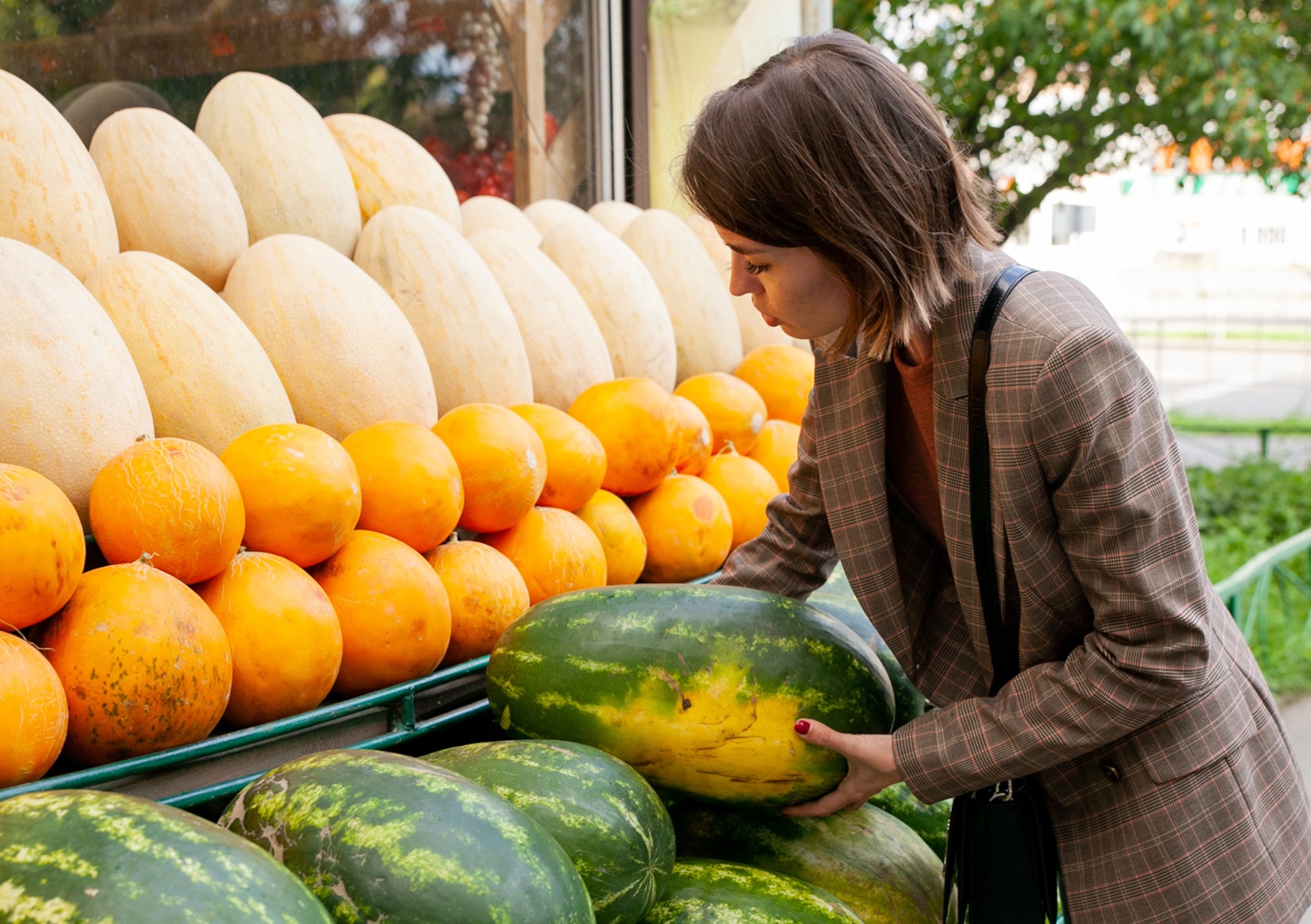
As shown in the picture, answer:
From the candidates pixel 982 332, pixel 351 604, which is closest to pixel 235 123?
pixel 351 604

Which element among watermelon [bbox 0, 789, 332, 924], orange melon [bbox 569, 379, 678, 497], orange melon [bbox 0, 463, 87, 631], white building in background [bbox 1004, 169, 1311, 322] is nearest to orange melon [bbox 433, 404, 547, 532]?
orange melon [bbox 569, 379, 678, 497]

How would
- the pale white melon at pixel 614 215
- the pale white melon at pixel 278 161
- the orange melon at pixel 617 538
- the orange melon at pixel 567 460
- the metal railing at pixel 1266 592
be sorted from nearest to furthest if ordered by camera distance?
the orange melon at pixel 567 460 < the orange melon at pixel 617 538 < the pale white melon at pixel 278 161 < the pale white melon at pixel 614 215 < the metal railing at pixel 1266 592

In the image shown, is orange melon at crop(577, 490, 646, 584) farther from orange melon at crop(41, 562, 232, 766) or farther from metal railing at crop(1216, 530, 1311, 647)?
metal railing at crop(1216, 530, 1311, 647)

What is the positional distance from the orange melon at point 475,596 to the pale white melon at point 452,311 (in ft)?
1.82

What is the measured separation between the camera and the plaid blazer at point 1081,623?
1.51 m

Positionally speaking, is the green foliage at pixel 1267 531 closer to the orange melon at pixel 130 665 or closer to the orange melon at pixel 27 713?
the orange melon at pixel 130 665

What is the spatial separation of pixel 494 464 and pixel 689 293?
143 cm

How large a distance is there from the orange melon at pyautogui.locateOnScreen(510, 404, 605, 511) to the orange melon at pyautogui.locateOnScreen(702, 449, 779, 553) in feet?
1.47

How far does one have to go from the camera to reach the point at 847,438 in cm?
186

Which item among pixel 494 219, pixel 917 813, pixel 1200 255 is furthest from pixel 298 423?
pixel 1200 255

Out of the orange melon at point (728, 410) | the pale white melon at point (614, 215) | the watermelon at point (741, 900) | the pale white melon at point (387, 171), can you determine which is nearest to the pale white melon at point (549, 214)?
the pale white melon at point (614, 215)

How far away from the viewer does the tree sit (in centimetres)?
733

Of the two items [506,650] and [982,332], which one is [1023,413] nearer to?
[982,332]

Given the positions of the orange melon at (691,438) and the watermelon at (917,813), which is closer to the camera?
the watermelon at (917,813)
